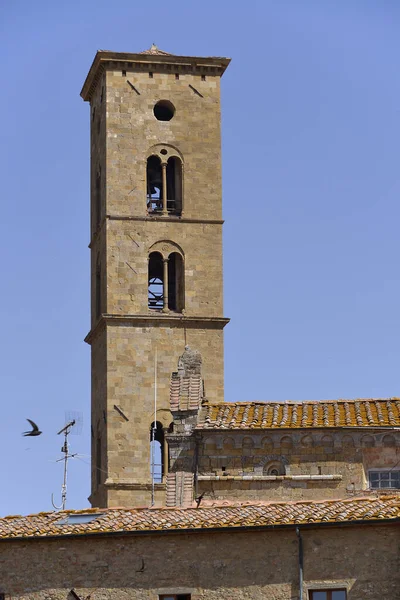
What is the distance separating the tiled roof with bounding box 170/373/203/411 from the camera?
154ft

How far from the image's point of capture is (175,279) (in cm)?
6088

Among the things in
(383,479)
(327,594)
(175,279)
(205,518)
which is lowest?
(327,594)

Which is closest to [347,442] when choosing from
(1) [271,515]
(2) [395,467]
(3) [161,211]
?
(2) [395,467]

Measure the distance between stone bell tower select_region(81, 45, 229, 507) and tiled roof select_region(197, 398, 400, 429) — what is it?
1021cm

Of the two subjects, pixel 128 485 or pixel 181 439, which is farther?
pixel 128 485

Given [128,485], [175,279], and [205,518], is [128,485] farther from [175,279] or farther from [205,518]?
[205,518]

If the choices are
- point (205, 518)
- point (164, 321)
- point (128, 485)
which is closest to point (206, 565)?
point (205, 518)

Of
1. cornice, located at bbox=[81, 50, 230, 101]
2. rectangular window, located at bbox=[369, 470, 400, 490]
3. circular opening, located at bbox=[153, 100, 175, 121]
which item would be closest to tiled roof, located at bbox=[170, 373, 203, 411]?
rectangular window, located at bbox=[369, 470, 400, 490]

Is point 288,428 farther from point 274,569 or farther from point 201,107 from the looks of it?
point 201,107

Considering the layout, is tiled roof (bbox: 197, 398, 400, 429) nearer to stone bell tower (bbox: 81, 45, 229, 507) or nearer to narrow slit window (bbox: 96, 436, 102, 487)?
stone bell tower (bbox: 81, 45, 229, 507)

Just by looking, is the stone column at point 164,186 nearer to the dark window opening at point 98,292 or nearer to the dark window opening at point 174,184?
the dark window opening at point 174,184

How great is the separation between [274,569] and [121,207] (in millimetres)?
26333

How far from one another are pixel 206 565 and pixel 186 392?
11.9m

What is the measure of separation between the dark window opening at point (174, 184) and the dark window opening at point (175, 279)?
157 cm
